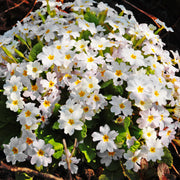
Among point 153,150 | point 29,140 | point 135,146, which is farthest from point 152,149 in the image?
point 29,140

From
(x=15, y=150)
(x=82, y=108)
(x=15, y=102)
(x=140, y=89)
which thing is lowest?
(x=15, y=150)

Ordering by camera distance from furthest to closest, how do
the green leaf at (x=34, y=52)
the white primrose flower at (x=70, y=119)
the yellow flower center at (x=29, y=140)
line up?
the green leaf at (x=34, y=52) < the yellow flower center at (x=29, y=140) < the white primrose flower at (x=70, y=119)

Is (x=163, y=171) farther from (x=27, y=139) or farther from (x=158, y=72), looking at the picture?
(x=27, y=139)

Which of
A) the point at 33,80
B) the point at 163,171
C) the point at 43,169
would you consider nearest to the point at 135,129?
the point at 163,171

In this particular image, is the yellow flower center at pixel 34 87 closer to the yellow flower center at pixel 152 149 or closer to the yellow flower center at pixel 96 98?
the yellow flower center at pixel 96 98

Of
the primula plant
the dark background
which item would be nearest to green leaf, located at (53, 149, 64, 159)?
the primula plant

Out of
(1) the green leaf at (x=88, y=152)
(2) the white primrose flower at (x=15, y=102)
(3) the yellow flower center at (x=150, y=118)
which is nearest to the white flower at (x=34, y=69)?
(2) the white primrose flower at (x=15, y=102)

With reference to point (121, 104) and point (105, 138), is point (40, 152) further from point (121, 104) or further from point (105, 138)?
point (121, 104)

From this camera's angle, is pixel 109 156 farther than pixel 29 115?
Yes
